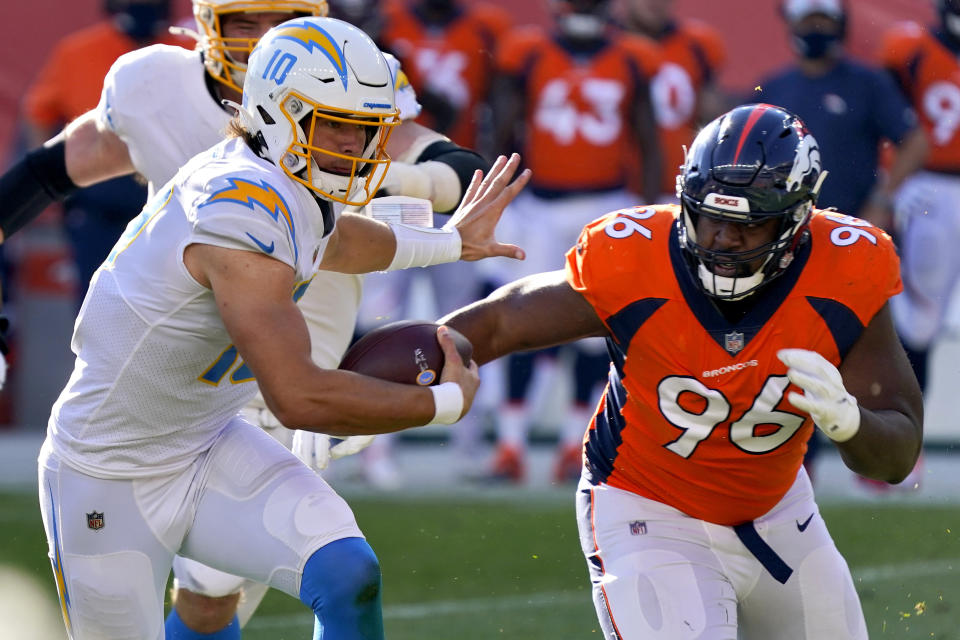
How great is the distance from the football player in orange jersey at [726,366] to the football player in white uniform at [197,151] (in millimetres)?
823

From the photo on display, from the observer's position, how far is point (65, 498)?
341cm

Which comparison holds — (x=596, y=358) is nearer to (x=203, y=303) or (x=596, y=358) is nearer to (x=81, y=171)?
(x=81, y=171)

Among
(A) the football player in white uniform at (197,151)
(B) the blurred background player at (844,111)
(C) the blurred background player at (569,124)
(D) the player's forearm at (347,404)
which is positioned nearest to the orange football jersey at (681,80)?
(C) the blurred background player at (569,124)

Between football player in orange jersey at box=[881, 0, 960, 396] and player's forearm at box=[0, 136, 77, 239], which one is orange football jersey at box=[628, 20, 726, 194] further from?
player's forearm at box=[0, 136, 77, 239]

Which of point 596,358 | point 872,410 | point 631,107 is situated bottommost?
point 596,358

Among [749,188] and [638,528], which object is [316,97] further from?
[638,528]

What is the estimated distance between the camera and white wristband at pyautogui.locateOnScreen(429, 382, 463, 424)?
10.4 feet

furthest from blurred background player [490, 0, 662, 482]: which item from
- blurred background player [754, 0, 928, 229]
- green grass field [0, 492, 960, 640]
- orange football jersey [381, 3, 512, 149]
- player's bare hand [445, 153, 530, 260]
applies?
player's bare hand [445, 153, 530, 260]

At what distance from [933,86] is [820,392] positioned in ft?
16.6

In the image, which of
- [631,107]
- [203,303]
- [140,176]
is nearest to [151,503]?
[203,303]

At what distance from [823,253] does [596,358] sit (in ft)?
13.7

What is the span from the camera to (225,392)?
3.46m

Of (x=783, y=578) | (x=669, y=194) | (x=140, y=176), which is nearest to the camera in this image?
(x=783, y=578)

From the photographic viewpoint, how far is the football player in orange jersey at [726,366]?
10.8ft
